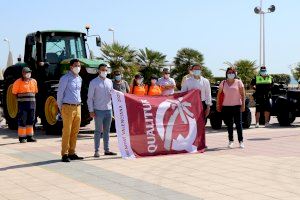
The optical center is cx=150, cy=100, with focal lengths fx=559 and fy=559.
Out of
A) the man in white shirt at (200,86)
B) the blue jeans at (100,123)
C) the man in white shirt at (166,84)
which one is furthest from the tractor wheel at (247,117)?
the blue jeans at (100,123)

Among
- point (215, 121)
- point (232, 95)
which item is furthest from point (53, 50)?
point (232, 95)

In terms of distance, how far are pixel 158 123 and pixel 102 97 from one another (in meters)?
1.26

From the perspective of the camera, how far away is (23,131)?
14008mm

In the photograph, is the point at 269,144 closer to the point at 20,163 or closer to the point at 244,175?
the point at 244,175

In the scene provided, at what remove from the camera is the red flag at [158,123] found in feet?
35.5

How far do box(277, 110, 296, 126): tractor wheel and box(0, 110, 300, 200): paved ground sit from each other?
4.94 metres

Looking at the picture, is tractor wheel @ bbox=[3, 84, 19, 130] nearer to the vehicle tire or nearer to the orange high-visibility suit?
the orange high-visibility suit

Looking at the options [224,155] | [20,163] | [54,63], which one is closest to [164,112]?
[224,155]

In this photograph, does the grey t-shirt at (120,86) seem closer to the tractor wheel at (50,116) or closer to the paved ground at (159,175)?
the tractor wheel at (50,116)

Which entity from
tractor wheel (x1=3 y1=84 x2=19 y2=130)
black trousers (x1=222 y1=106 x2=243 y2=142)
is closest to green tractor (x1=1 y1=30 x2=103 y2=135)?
tractor wheel (x1=3 y1=84 x2=19 y2=130)

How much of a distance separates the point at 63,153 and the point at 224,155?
3.11m

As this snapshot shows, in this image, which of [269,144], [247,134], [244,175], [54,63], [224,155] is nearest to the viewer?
[244,175]

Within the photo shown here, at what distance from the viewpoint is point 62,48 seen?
55.0ft

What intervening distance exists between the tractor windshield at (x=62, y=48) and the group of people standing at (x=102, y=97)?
2.16 metres
